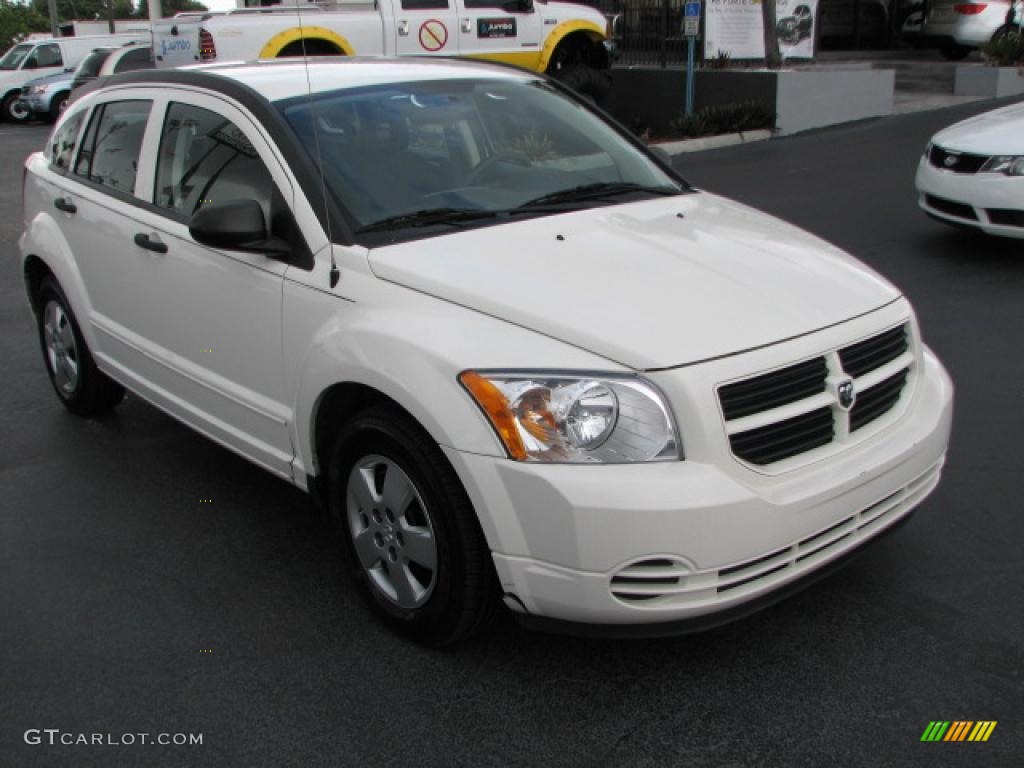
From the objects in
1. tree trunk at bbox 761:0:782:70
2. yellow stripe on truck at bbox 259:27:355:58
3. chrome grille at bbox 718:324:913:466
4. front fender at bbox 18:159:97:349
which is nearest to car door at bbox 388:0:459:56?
yellow stripe on truck at bbox 259:27:355:58

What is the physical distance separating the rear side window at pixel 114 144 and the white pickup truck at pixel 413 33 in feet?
25.6

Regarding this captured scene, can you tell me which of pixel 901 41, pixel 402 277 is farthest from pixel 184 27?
pixel 901 41

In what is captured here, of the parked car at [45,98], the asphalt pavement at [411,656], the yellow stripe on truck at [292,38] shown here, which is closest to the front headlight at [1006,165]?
the asphalt pavement at [411,656]

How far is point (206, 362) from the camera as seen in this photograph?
4.18 metres

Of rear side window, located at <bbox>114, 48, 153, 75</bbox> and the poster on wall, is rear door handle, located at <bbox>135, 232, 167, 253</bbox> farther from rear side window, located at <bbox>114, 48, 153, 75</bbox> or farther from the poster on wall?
rear side window, located at <bbox>114, 48, 153, 75</bbox>

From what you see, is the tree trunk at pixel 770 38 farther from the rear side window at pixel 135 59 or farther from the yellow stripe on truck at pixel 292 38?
the rear side window at pixel 135 59

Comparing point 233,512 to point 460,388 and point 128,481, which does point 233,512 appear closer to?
point 128,481

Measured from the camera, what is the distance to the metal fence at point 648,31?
16.9 metres

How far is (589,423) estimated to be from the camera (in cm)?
288

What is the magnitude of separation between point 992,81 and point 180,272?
16.5m

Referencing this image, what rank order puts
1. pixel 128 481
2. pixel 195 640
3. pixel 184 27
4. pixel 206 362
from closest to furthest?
pixel 195 640, pixel 206 362, pixel 128 481, pixel 184 27

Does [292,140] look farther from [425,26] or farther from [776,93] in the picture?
[776,93]

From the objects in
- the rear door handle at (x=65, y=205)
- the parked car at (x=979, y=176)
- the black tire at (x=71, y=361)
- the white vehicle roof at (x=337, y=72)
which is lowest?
the black tire at (x=71, y=361)

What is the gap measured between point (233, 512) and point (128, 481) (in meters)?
0.67
